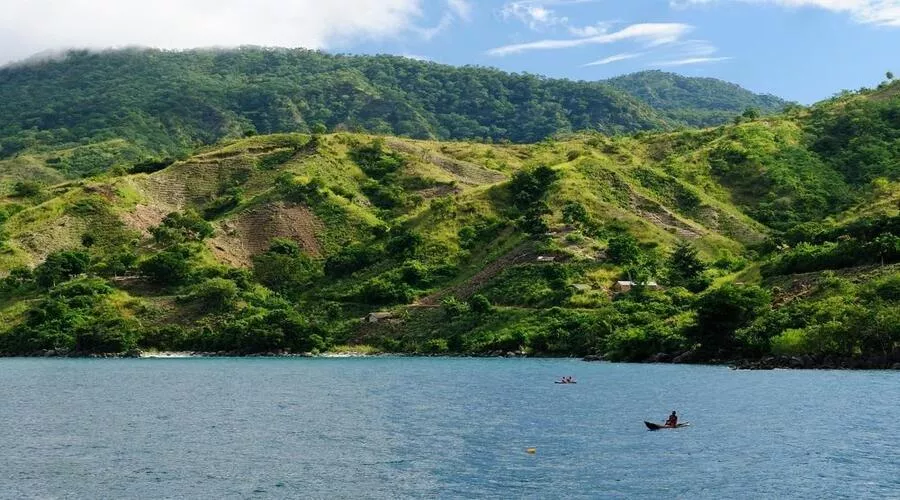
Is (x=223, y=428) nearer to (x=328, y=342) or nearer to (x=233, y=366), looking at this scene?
(x=233, y=366)

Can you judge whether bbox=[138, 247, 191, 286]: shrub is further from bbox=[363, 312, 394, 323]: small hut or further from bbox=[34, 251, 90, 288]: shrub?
bbox=[363, 312, 394, 323]: small hut

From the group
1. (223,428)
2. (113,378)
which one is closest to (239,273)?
(113,378)

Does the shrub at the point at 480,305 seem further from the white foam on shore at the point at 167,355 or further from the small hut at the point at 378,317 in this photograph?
the white foam on shore at the point at 167,355

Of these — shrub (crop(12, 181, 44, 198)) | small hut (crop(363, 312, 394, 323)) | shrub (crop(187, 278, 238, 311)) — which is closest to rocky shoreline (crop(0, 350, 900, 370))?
small hut (crop(363, 312, 394, 323))

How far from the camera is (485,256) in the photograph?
6088 inches

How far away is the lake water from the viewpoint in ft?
131

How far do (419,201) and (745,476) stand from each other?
14701cm

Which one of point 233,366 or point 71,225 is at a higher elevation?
point 71,225

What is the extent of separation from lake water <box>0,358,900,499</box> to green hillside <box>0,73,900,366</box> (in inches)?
897

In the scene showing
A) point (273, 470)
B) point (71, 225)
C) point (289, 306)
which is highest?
point (71, 225)

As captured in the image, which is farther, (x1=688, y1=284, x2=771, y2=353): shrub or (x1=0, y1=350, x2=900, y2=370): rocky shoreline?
(x1=688, y1=284, x2=771, y2=353): shrub

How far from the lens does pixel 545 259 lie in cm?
14338

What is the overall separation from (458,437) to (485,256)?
103 metres

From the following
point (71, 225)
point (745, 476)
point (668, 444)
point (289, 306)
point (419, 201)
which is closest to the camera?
point (745, 476)
